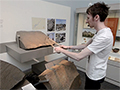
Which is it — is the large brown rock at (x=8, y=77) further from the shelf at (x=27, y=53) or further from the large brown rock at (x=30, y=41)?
the large brown rock at (x=30, y=41)

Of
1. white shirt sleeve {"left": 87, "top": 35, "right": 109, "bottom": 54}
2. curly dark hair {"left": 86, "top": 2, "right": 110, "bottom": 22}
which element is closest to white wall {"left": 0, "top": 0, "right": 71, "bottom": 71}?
curly dark hair {"left": 86, "top": 2, "right": 110, "bottom": 22}

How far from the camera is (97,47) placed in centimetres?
81

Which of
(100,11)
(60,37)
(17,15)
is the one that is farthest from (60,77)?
(60,37)

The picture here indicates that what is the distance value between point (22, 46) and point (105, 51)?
857 millimetres

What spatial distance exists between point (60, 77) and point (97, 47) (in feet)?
1.37

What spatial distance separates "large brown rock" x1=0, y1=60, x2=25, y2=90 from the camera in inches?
24.6

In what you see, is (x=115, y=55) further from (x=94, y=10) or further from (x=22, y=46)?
(x=22, y=46)

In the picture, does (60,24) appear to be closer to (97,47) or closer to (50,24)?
(50,24)

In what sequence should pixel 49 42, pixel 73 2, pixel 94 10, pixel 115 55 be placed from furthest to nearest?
1. pixel 73 2
2. pixel 115 55
3. pixel 49 42
4. pixel 94 10

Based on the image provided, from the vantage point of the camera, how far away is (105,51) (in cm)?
86

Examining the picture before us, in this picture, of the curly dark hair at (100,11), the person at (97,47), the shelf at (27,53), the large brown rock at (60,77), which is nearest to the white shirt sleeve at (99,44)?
the person at (97,47)

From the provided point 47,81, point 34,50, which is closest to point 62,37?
point 34,50

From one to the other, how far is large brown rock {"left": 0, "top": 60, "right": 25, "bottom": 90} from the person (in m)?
0.45

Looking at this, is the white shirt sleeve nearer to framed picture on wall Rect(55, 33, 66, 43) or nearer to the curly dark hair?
the curly dark hair
